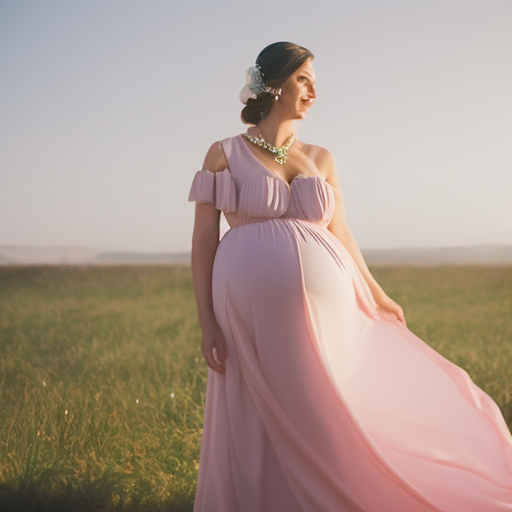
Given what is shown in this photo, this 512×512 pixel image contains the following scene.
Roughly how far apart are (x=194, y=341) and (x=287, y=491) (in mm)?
4918

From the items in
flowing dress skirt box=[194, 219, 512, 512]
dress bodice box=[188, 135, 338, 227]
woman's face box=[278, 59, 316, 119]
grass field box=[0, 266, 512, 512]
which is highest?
woman's face box=[278, 59, 316, 119]

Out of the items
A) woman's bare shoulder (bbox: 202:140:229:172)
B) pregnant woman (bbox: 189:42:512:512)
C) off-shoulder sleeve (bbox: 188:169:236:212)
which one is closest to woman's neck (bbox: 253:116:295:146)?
pregnant woman (bbox: 189:42:512:512)

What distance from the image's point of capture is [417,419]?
3.21m

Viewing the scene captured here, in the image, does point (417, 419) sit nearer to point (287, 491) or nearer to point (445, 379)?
point (445, 379)

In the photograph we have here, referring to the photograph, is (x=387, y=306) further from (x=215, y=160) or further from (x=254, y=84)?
(x=254, y=84)

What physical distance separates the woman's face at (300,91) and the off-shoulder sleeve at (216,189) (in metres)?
0.50

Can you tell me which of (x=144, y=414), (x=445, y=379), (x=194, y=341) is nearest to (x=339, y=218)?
(x=445, y=379)

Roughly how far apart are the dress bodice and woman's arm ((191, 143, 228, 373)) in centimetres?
6

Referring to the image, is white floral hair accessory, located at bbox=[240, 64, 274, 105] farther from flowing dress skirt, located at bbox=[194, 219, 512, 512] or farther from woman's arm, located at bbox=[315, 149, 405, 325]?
flowing dress skirt, located at bbox=[194, 219, 512, 512]

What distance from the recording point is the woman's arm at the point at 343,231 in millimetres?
3404

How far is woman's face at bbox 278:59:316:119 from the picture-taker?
10.6 feet

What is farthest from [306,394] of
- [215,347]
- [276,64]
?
[276,64]

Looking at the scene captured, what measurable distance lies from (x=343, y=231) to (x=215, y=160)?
0.80 meters

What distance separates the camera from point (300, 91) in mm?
3252
